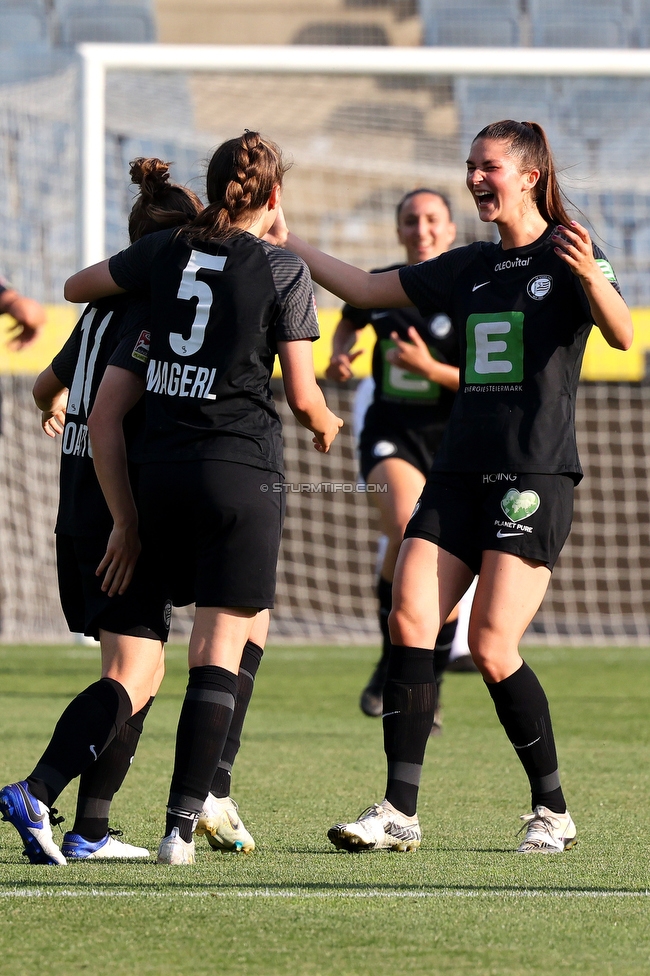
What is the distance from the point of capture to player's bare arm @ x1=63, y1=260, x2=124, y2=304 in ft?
10.7

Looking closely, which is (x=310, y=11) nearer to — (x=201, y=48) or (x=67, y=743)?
(x=201, y=48)

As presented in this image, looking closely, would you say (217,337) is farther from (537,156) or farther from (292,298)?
(537,156)

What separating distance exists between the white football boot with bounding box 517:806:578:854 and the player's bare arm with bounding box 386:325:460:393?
2.20 m

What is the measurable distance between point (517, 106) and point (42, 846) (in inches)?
438

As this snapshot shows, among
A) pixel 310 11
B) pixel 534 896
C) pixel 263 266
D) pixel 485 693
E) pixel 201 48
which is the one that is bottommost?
pixel 485 693

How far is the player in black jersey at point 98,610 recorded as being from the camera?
10.2 feet

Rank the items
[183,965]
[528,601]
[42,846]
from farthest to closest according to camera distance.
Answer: [528,601] → [42,846] → [183,965]

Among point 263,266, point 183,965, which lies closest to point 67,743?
point 183,965

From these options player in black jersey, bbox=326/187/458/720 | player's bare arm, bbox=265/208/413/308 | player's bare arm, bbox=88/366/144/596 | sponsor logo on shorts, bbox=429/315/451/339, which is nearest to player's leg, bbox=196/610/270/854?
player's bare arm, bbox=88/366/144/596

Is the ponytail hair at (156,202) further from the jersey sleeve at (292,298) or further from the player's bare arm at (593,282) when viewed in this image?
the player's bare arm at (593,282)

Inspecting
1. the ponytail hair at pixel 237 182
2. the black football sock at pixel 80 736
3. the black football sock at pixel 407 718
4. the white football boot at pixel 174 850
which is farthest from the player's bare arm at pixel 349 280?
the white football boot at pixel 174 850

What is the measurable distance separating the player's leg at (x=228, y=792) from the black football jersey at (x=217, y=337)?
2.13ft

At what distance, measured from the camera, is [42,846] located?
3.01 meters

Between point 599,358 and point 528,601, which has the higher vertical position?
point 599,358
